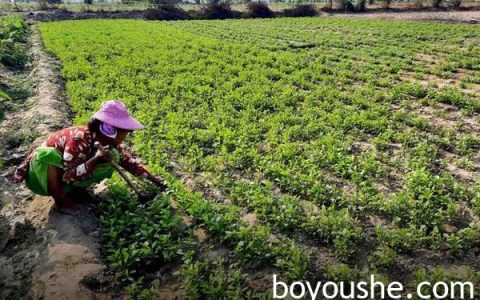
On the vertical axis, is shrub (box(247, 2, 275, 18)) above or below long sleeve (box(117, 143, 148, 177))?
above

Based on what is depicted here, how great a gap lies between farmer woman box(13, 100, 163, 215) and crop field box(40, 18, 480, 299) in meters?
0.57

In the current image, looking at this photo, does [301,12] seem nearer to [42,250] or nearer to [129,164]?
[129,164]

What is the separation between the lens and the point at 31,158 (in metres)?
5.10

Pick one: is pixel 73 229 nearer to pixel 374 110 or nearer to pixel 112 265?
pixel 112 265

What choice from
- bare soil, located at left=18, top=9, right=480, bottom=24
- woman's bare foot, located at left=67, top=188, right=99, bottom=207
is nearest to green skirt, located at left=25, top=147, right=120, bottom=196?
woman's bare foot, located at left=67, top=188, right=99, bottom=207

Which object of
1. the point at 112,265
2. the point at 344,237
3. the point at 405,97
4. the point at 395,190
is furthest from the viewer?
the point at 405,97

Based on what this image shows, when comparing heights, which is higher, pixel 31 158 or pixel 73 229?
pixel 31 158

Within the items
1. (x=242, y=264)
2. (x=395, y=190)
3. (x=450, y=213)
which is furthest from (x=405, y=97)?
(x=242, y=264)

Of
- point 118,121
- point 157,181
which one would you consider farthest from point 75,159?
point 157,181

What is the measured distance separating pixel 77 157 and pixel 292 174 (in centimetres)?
314

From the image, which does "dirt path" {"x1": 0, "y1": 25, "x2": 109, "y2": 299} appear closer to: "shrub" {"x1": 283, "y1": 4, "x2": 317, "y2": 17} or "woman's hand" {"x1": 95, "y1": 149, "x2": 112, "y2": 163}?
"woman's hand" {"x1": 95, "y1": 149, "x2": 112, "y2": 163}

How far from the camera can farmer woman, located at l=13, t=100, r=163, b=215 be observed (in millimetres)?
4859

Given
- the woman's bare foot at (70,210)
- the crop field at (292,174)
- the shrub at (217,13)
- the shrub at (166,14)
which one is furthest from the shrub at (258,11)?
the woman's bare foot at (70,210)

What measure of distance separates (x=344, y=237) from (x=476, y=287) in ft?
4.49
